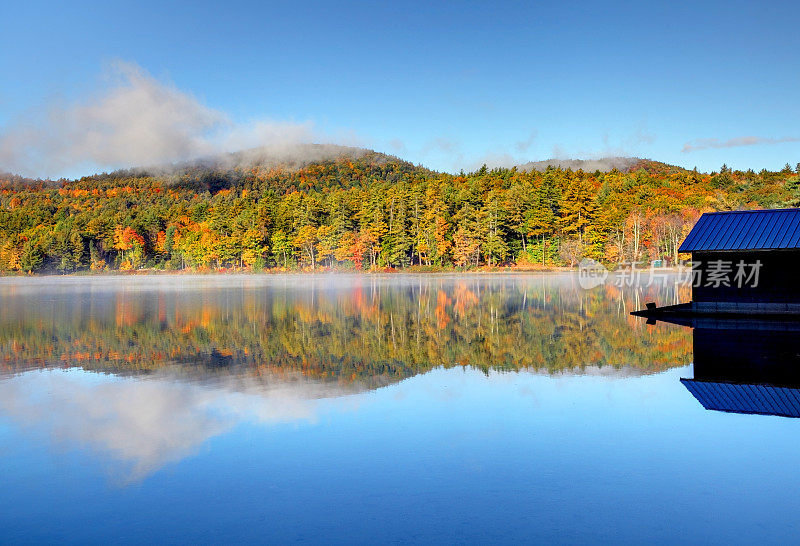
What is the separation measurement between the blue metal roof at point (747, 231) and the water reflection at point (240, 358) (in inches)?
122

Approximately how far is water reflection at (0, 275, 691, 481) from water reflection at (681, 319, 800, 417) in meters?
0.58

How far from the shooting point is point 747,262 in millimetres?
16344

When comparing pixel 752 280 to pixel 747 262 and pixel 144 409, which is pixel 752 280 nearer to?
pixel 747 262

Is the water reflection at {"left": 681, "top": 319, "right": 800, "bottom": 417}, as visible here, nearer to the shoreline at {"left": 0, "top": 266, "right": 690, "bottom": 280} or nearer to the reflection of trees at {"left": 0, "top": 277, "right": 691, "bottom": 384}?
the reflection of trees at {"left": 0, "top": 277, "right": 691, "bottom": 384}

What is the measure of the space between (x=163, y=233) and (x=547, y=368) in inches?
3238

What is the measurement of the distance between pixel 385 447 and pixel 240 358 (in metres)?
5.36

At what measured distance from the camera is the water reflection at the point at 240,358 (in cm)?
624

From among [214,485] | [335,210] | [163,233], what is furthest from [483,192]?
[214,485]

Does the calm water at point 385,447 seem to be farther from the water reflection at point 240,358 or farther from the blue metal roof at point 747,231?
the blue metal roof at point 747,231

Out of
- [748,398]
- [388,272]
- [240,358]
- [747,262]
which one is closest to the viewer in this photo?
[748,398]

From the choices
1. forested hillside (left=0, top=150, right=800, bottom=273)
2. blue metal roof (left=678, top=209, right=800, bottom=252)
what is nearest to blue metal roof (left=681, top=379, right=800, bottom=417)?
blue metal roof (left=678, top=209, right=800, bottom=252)

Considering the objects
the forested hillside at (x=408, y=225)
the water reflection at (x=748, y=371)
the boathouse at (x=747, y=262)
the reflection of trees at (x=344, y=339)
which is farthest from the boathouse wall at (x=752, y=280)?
the forested hillside at (x=408, y=225)

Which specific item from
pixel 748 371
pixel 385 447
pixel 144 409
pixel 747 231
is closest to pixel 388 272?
pixel 747 231

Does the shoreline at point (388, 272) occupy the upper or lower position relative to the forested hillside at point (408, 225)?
lower
